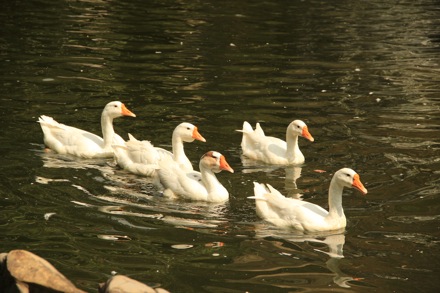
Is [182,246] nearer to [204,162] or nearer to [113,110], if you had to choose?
[204,162]

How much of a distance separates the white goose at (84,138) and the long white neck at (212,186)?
2.10m

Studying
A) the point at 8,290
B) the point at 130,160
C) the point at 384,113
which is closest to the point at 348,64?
the point at 384,113

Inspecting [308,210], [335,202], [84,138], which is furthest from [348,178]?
[84,138]

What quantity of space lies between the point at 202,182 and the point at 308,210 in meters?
1.70

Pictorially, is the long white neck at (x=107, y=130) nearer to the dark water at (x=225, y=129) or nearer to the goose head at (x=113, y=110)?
the goose head at (x=113, y=110)

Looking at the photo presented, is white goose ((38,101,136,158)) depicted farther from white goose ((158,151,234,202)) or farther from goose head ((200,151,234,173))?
goose head ((200,151,234,173))

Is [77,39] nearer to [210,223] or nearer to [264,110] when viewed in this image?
[264,110]

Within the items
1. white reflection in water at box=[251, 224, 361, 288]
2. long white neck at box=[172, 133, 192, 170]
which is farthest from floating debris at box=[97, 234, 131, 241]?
long white neck at box=[172, 133, 192, 170]

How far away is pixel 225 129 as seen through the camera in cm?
1488

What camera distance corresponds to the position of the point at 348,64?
20172 millimetres

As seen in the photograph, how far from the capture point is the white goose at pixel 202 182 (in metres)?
11.7

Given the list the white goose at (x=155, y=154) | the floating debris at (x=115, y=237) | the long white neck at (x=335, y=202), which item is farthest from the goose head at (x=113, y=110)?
the long white neck at (x=335, y=202)

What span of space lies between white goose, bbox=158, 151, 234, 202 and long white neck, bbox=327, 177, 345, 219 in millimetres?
1446

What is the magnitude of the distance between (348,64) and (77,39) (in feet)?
20.2
